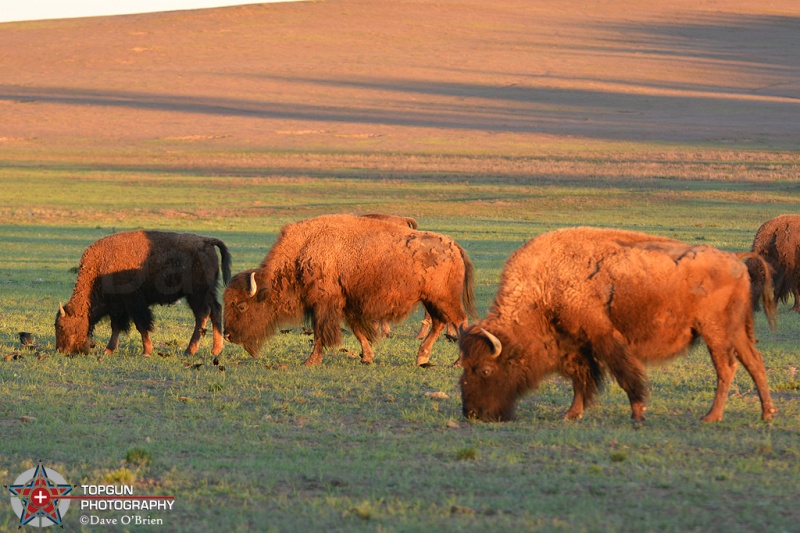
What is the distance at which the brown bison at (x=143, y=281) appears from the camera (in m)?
13.1

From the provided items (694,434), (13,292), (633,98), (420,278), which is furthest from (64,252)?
(633,98)

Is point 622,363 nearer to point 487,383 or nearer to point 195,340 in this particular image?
point 487,383

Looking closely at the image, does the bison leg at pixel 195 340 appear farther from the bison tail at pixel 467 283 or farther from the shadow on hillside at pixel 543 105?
the shadow on hillside at pixel 543 105

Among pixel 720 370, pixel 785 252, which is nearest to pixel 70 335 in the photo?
pixel 720 370

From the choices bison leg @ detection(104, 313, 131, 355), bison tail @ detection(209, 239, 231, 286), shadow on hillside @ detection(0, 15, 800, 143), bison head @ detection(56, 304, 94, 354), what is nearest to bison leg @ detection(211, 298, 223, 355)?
bison tail @ detection(209, 239, 231, 286)

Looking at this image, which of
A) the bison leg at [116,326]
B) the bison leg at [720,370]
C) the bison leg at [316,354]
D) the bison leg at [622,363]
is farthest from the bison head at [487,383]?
the bison leg at [116,326]

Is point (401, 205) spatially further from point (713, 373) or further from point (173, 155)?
point (713, 373)

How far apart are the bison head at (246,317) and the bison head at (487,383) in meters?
4.25

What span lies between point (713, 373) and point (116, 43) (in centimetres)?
10246

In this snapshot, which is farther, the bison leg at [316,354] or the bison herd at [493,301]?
the bison leg at [316,354]

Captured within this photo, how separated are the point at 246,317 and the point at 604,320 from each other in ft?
17.3

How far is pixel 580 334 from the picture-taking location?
9.27m

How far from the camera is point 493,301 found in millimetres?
9820

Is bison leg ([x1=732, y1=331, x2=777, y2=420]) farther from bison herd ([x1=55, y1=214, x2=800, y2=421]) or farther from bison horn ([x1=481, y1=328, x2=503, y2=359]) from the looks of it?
bison horn ([x1=481, y1=328, x2=503, y2=359])
